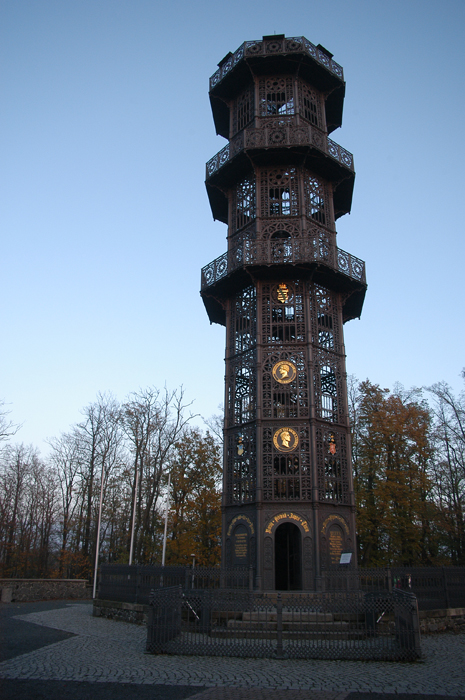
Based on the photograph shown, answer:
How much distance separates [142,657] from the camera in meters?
11.1

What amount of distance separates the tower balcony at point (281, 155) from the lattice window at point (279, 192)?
18.7 inches

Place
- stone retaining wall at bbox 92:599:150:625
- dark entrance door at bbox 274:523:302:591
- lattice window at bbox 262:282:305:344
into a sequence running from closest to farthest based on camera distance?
1. stone retaining wall at bbox 92:599:150:625
2. dark entrance door at bbox 274:523:302:591
3. lattice window at bbox 262:282:305:344

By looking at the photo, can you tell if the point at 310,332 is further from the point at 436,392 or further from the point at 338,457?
the point at 436,392

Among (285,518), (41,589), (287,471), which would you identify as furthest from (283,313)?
(41,589)

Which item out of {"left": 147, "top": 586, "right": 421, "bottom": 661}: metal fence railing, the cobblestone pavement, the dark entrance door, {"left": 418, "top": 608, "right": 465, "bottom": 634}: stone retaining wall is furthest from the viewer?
the dark entrance door

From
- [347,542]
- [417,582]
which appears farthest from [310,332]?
[417,582]

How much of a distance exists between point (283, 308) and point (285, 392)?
3.49 metres

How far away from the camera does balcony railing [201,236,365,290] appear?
2047cm

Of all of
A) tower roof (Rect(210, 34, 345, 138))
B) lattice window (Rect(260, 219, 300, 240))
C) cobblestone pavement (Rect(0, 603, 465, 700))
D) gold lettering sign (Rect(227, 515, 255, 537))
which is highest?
tower roof (Rect(210, 34, 345, 138))

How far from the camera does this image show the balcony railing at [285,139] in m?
22.0

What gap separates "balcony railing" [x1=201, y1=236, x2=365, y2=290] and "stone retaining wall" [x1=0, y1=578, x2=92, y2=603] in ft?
59.8

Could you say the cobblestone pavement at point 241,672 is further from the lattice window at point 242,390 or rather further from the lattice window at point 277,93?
the lattice window at point 277,93

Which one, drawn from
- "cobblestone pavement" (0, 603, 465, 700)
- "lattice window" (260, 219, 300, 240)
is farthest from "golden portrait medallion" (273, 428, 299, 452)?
"lattice window" (260, 219, 300, 240)

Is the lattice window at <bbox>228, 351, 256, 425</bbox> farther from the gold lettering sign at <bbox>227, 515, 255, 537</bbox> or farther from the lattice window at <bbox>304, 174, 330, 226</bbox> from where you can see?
the lattice window at <bbox>304, 174, 330, 226</bbox>
